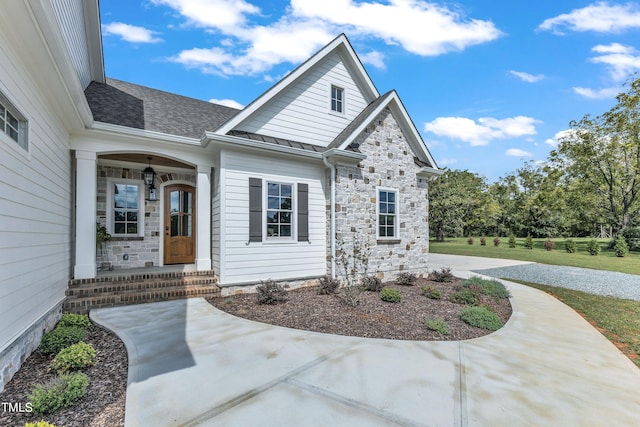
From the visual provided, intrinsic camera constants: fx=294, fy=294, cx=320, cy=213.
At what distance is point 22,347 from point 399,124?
9836mm

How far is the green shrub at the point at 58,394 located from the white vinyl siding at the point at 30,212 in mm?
914

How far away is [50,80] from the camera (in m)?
4.10

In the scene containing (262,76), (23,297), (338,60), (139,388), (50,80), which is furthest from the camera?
(262,76)

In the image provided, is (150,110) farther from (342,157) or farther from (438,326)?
(438,326)

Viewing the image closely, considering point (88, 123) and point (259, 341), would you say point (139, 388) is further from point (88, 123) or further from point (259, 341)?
point (88, 123)

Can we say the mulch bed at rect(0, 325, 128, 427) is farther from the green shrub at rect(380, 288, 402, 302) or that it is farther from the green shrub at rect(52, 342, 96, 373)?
the green shrub at rect(380, 288, 402, 302)

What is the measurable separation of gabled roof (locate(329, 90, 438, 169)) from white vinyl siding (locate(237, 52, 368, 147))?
368 millimetres

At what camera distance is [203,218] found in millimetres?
7367

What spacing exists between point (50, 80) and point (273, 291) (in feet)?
16.5

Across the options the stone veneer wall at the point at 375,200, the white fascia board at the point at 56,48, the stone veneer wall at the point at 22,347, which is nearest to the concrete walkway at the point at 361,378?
the stone veneer wall at the point at 22,347

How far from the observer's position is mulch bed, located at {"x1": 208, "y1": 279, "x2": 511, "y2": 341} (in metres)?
4.82

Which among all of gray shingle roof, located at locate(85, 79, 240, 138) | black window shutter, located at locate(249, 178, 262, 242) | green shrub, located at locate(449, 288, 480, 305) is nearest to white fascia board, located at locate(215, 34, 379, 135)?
gray shingle roof, located at locate(85, 79, 240, 138)

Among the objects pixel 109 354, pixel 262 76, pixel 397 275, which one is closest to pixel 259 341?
pixel 109 354

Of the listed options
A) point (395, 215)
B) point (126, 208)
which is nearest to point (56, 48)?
point (126, 208)
